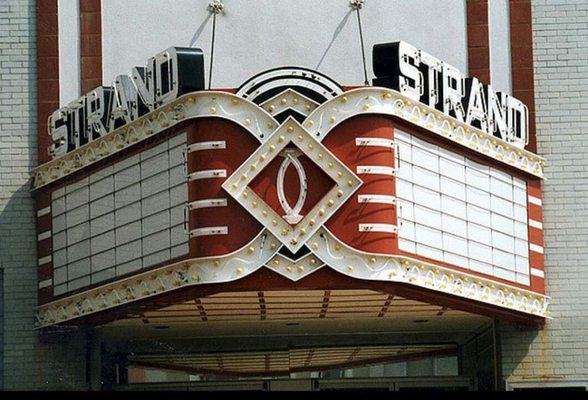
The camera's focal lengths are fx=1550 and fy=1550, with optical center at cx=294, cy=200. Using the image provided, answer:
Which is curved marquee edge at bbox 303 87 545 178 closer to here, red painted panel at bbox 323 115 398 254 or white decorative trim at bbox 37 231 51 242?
red painted panel at bbox 323 115 398 254

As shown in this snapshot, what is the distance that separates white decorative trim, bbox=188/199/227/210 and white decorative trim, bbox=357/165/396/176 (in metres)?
1.70

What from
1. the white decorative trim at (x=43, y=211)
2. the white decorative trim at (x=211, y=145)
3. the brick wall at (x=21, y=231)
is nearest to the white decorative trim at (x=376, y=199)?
the white decorative trim at (x=211, y=145)

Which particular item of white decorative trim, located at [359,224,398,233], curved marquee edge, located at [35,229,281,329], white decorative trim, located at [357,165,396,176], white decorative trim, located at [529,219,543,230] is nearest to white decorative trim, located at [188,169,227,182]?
curved marquee edge, located at [35,229,281,329]

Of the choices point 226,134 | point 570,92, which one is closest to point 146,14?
point 226,134

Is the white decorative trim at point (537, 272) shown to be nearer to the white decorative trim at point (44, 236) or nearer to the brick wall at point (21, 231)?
the brick wall at point (21, 231)

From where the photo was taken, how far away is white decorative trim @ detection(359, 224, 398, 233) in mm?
18938

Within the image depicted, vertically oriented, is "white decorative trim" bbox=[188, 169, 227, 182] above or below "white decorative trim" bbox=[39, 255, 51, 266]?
above

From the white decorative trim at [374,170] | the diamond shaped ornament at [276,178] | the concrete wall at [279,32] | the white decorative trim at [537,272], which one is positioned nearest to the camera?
the diamond shaped ornament at [276,178]

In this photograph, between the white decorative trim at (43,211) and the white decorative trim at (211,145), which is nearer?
the white decorative trim at (211,145)

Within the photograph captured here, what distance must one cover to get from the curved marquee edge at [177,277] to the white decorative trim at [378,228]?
3.48 ft

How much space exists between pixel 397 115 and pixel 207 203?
8.61ft

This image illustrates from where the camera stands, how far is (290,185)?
18.8 metres

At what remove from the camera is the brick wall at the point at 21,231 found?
22500 millimetres

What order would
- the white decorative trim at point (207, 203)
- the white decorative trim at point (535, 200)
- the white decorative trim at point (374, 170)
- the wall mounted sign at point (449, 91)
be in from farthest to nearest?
1. the white decorative trim at point (535, 200)
2. the wall mounted sign at point (449, 91)
3. the white decorative trim at point (374, 170)
4. the white decorative trim at point (207, 203)
